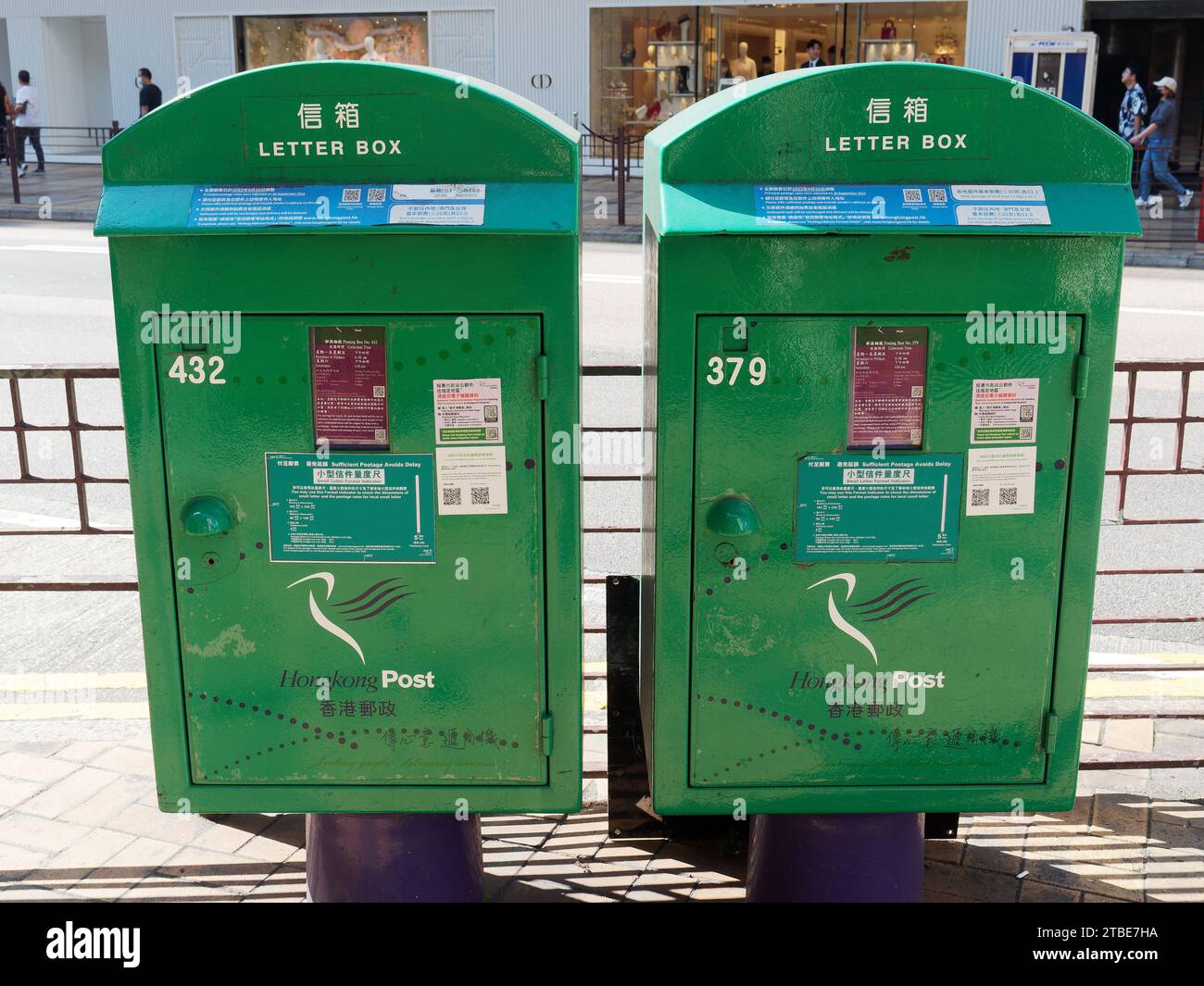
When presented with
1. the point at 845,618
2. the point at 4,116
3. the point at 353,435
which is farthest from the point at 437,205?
the point at 4,116

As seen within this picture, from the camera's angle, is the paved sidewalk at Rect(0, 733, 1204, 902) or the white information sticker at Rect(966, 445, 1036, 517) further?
the paved sidewalk at Rect(0, 733, 1204, 902)

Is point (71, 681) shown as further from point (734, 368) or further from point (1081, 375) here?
point (1081, 375)

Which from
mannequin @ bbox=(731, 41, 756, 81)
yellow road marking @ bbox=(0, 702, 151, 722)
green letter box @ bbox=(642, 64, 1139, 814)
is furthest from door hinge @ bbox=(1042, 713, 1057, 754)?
mannequin @ bbox=(731, 41, 756, 81)

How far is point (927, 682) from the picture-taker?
2.79 m

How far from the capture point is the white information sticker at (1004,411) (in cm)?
262

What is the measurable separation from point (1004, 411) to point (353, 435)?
1.35 metres

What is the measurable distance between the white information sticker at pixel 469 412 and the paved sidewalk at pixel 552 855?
154 cm

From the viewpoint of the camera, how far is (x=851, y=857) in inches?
120

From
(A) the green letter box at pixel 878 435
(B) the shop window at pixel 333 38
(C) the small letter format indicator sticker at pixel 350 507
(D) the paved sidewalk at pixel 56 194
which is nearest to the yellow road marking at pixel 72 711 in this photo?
(C) the small letter format indicator sticker at pixel 350 507

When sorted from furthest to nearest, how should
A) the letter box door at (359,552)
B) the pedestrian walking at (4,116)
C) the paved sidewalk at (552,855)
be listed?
the pedestrian walking at (4,116) → the paved sidewalk at (552,855) → the letter box door at (359,552)

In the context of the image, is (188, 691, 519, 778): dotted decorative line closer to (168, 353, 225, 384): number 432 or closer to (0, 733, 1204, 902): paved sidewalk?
(168, 353, 225, 384): number 432

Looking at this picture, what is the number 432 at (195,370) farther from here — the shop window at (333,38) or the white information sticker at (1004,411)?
the shop window at (333,38)

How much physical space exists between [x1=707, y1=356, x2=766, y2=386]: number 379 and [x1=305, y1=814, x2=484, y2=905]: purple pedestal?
1261 millimetres

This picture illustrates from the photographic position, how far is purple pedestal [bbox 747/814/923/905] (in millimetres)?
3033
